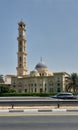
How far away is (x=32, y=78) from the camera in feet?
393

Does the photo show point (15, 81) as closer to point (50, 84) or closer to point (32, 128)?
point (50, 84)

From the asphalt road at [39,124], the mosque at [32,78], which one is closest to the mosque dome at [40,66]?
the mosque at [32,78]

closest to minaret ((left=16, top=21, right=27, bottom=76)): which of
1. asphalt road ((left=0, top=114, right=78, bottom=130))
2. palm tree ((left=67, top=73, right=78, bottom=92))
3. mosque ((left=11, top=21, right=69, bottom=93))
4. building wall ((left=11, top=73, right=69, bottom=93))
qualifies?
mosque ((left=11, top=21, right=69, bottom=93))

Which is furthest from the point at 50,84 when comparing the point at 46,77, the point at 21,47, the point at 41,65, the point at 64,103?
the point at 64,103

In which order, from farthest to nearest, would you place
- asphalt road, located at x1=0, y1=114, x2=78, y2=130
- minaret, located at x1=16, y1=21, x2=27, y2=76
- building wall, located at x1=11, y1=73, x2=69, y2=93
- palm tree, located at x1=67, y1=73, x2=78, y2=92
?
minaret, located at x1=16, y1=21, x2=27, y2=76
building wall, located at x1=11, y1=73, x2=69, y2=93
palm tree, located at x1=67, y1=73, x2=78, y2=92
asphalt road, located at x1=0, y1=114, x2=78, y2=130

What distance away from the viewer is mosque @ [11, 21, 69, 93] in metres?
118

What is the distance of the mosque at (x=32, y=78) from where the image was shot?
11788 centimetres

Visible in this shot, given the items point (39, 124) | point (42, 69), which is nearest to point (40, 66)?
point (42, 69)

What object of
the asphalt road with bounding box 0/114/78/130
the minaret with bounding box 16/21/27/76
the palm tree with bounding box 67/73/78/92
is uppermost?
the minaret with bounding box 16/21/27/76

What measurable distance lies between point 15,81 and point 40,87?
10.9 metres

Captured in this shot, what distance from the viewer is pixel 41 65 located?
5069 inches

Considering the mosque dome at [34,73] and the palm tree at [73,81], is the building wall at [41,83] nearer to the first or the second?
the mosque dome at [34,73]

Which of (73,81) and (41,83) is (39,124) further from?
(41,83)

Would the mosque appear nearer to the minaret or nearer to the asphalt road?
the minaret
